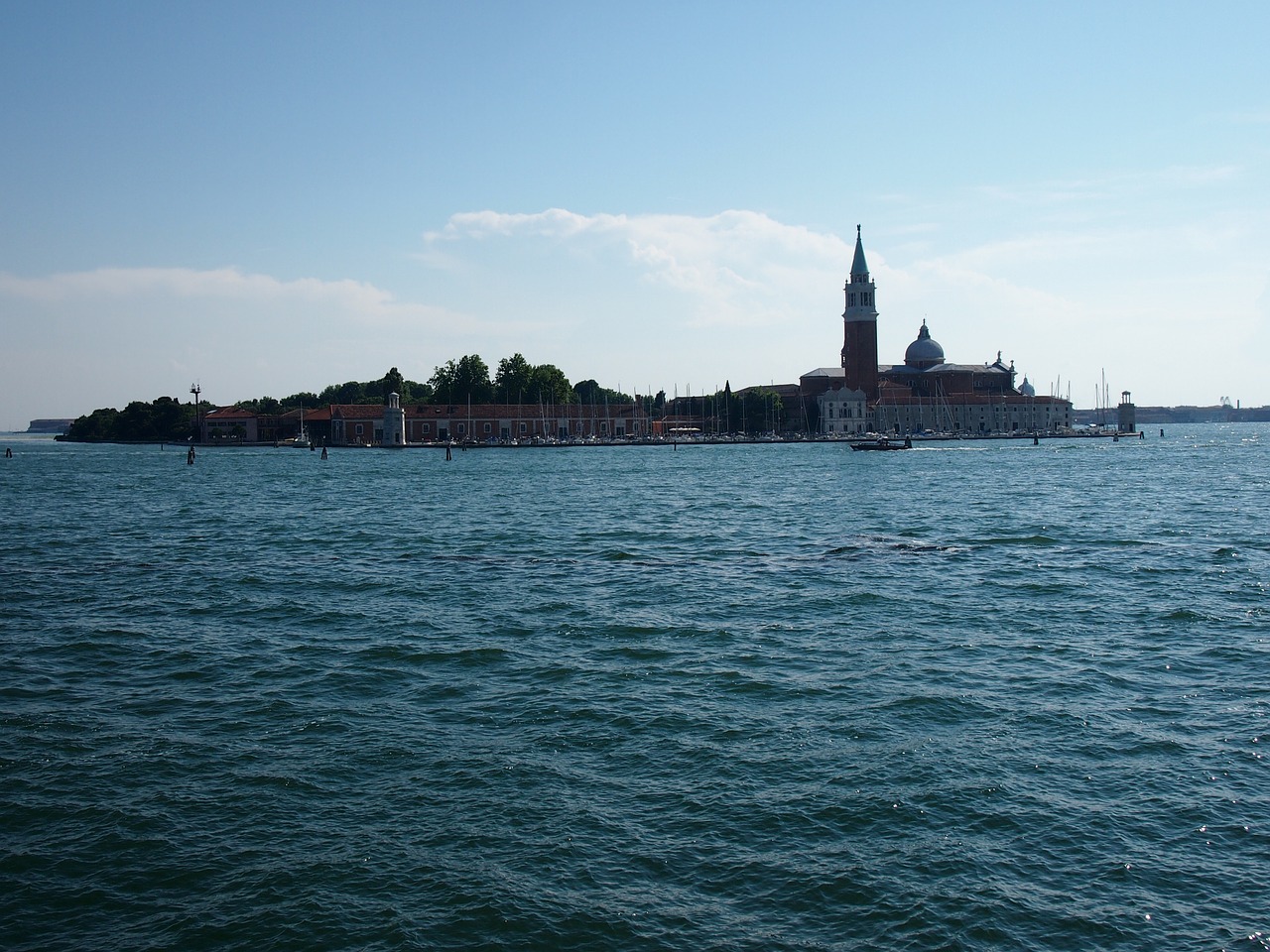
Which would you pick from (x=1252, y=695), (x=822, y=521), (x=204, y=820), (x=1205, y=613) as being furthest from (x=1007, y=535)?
(x=204, y=820)

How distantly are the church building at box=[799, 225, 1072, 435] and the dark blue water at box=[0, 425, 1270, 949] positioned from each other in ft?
396

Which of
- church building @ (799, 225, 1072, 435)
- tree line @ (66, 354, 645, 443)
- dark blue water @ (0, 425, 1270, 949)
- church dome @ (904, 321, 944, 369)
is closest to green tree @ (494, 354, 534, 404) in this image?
tree line @ (66, 354, 645, 443)

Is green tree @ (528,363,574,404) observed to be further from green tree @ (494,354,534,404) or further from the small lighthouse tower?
the small lighthouse tower

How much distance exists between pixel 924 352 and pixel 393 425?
84.6 meters

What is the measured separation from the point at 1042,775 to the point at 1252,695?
4.34 metres

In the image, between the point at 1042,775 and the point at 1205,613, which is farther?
the point at 1205,613

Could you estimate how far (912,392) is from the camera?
520 feet

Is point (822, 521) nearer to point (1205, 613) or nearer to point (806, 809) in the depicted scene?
point (1205, 613)

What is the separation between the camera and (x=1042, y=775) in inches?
405

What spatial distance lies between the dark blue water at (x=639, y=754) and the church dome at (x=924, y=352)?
14356cm

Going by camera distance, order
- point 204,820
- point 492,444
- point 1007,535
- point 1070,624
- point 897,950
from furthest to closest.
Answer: point 492,444 < point 1007,535 < point 1070,624 < point 204,820 < point 897,950

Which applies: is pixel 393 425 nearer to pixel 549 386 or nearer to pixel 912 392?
pixel 549 386

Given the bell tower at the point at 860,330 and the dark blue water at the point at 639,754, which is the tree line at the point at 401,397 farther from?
the dark blue water at the point at 639,754

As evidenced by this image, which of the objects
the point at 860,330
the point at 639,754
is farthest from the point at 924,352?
the point at 639,754
